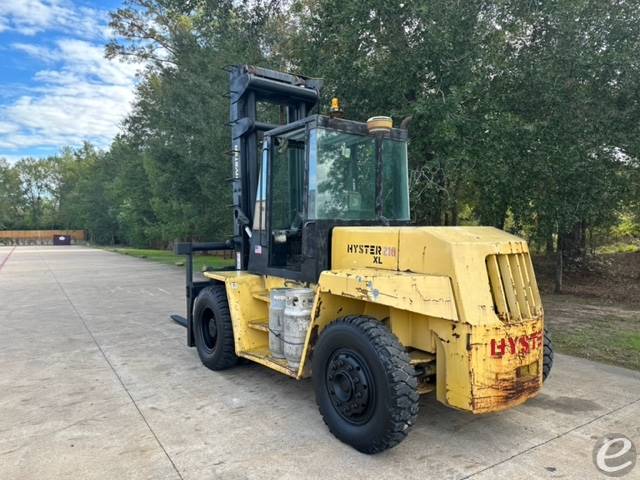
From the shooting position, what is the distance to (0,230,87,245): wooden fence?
6494 centimetres

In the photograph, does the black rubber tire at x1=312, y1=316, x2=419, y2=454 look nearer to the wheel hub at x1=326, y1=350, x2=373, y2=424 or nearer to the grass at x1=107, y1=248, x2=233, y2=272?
the wheel hub at x1=326, y1=350, x2=373, y2=424

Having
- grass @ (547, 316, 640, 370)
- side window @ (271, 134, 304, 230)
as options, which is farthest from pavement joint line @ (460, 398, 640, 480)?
side window @ (271, 134, 304, 230)

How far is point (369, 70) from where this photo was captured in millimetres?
8781

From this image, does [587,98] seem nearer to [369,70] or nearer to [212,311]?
[369,70]

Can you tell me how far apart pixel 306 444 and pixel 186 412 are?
1255mm

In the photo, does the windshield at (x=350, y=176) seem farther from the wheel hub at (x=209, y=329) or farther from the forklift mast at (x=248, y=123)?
the wheel hub at (x=209, y=329)

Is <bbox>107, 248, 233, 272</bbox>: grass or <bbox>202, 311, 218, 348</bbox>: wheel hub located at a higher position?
<bbox>202, 311, 218, 348</bbox>: wheel hub

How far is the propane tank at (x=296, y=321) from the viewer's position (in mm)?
4066

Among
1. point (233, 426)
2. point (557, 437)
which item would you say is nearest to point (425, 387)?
point (557, 437)

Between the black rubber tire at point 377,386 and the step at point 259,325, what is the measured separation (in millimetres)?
1209

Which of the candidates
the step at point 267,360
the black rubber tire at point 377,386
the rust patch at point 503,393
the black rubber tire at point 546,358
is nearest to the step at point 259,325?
the step at point 267,360

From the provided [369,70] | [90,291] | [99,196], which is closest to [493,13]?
[369,70]

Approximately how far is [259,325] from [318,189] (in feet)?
5.23

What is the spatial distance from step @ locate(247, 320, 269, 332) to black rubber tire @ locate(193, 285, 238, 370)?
0.86ft
